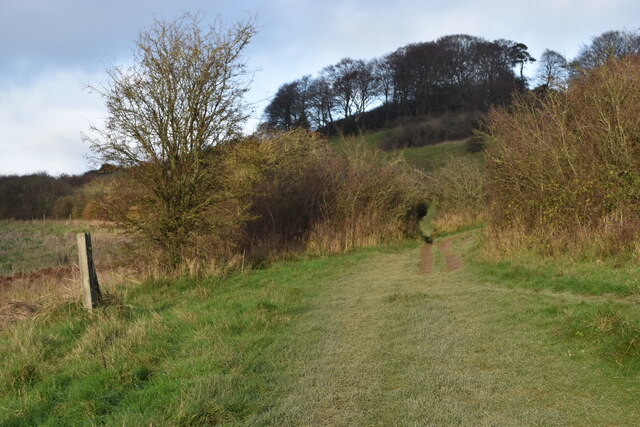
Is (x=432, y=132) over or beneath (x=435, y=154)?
over

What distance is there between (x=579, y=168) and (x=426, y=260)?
5.15m

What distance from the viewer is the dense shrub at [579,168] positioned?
947 centimetres

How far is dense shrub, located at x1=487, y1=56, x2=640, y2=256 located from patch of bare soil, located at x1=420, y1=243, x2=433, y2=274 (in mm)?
2031

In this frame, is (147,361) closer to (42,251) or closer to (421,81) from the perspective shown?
(42,251)

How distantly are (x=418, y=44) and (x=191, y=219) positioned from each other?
2686 inches

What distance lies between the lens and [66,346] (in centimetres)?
632

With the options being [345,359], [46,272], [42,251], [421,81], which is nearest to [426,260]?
[345,359]

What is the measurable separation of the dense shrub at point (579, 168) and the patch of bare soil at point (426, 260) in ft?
6.66

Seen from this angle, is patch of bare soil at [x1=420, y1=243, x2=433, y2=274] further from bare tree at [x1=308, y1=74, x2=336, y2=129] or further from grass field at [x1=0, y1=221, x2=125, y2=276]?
bare tree at [x1=308, y1=74, x2=336, y2=129]

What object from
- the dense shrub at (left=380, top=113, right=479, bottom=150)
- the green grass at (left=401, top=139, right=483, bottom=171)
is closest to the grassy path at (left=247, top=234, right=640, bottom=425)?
the green grass at (left=401, top=139, right=483, bottom=171)

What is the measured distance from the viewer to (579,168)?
34.3 feet

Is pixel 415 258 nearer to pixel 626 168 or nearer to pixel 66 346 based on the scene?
pixel 626 168

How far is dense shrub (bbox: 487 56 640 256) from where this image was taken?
947 cm

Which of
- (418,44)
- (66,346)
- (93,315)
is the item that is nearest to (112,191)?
(93,315)
